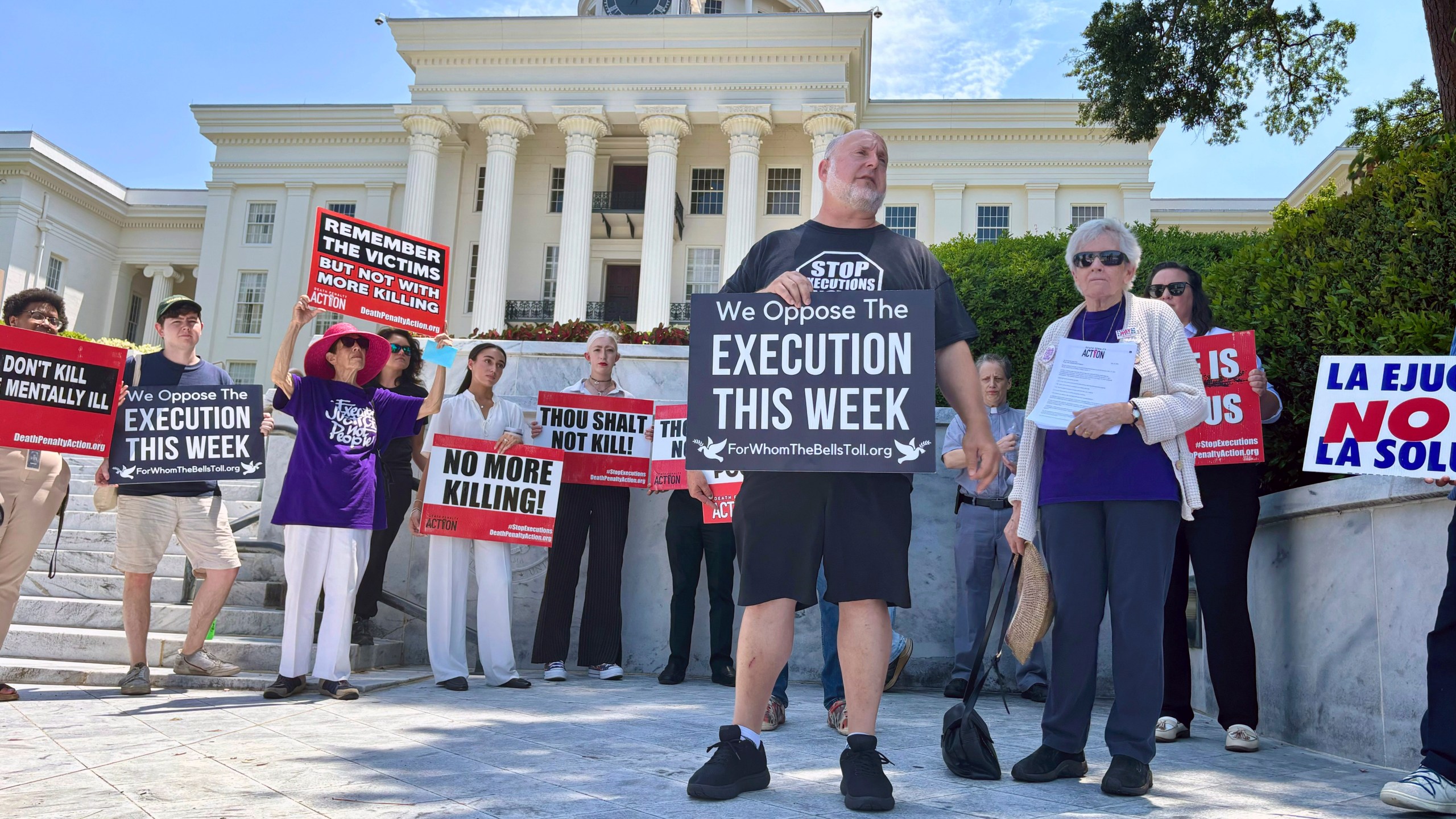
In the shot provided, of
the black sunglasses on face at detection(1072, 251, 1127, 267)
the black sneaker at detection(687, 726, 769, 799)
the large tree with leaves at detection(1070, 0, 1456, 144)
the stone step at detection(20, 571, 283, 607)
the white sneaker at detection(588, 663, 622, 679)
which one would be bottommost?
the white sneaker at detection(588, 663, 622, 679)

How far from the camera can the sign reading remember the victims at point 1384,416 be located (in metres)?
3.01

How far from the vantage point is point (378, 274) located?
6.62 metres

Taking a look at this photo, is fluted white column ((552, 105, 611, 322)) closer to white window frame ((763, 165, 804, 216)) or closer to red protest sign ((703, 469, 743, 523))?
white window frame ((763, 165, 804, 216))

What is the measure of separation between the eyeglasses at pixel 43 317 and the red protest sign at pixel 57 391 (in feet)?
0.33

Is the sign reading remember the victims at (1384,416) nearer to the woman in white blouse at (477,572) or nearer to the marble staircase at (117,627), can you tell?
the woman in white blouse at (477,572)

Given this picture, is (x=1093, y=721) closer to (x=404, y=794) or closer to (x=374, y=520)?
(x=404, y=794)

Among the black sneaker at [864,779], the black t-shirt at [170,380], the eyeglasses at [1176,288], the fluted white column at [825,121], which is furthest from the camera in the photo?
the fluted white column at [825,121]

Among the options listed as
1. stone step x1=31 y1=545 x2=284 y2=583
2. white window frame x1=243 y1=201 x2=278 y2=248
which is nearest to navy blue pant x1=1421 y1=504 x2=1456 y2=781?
stone step x1=31 y1=545 x2=284 y2=583

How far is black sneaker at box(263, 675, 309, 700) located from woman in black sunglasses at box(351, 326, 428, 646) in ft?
3.64

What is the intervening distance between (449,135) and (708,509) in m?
34.4

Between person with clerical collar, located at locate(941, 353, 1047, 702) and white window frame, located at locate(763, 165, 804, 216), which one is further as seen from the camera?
white window frame, located at locate(763, 165, 804, 216)

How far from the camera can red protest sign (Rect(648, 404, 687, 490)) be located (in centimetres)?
609

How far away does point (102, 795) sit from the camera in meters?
2.71

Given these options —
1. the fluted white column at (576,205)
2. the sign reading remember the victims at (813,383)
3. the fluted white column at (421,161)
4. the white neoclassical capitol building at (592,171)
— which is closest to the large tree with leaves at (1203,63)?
the sign reading remember the victims at (813,383)
